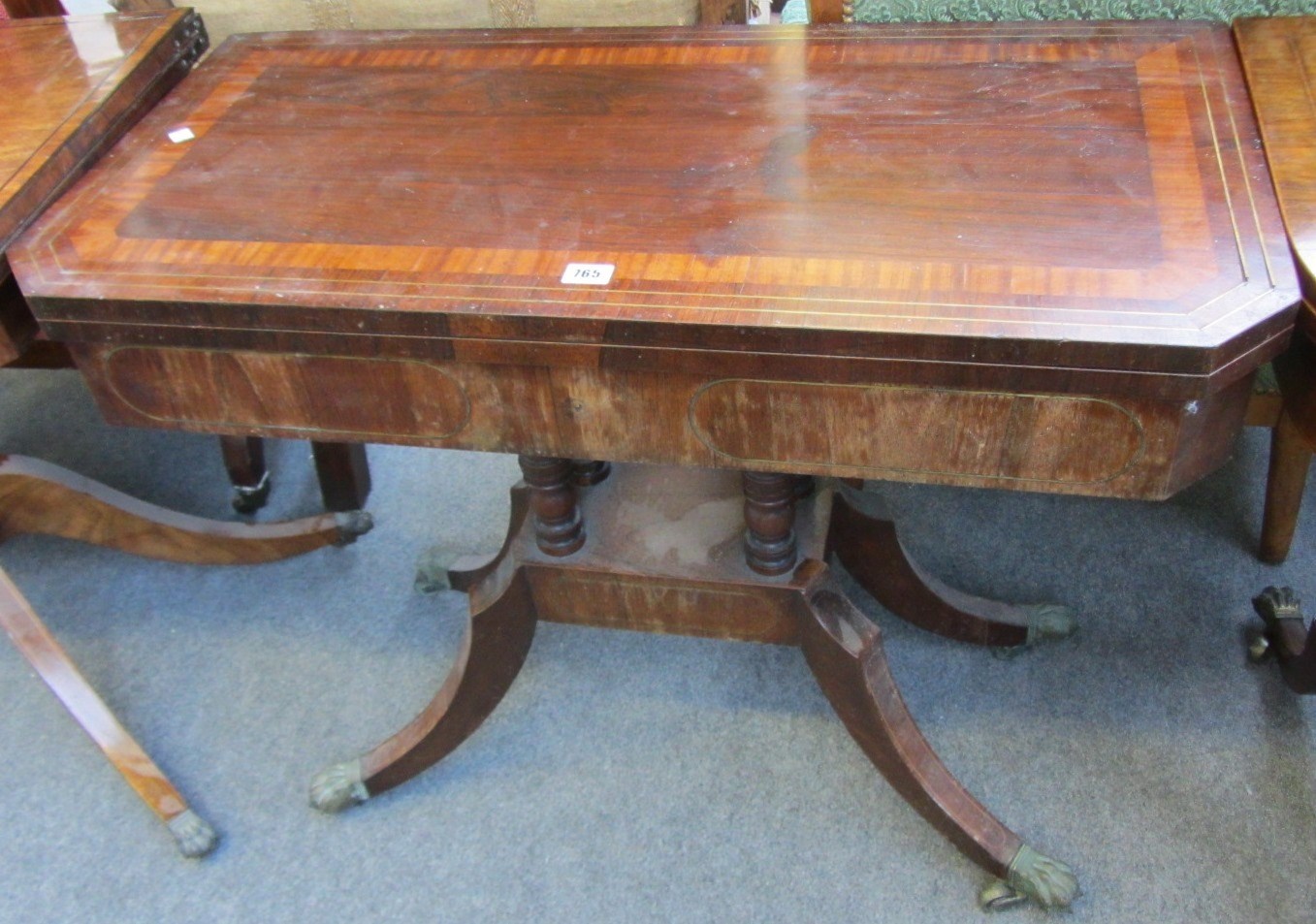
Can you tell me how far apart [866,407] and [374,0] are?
1.04 m

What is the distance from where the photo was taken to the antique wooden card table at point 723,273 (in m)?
0.85

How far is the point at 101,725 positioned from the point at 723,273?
100 cm

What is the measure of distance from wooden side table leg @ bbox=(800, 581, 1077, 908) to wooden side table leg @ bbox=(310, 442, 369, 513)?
78 centimetres

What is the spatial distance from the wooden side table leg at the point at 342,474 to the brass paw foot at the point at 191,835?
1.75ft

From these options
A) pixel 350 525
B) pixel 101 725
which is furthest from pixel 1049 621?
pixel 101 725

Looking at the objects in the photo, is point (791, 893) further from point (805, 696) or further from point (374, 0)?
point (374, 0)

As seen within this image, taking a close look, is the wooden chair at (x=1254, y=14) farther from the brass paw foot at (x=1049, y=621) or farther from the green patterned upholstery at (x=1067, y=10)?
the brass paw foot at (x=1049, y=621)

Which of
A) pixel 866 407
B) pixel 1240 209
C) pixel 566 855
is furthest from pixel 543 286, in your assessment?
pixel 566 855

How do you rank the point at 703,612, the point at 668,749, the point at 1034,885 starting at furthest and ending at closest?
the point at 668,749 → the point at 703,612 → the point at 1034,885

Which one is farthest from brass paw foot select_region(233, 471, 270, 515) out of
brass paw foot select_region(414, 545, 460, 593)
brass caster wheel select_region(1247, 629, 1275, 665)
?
brass caster wheel select_region(1247, 629, 1275, 665)

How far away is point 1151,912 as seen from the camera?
1203 millimetres

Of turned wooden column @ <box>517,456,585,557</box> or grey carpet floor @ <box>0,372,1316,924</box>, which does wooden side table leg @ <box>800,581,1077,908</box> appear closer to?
grey carpet floor @ <box>0,372,1316,924</box>

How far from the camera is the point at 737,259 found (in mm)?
905

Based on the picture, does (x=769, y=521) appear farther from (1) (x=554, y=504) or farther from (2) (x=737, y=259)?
(2) (x=737, y=259)
